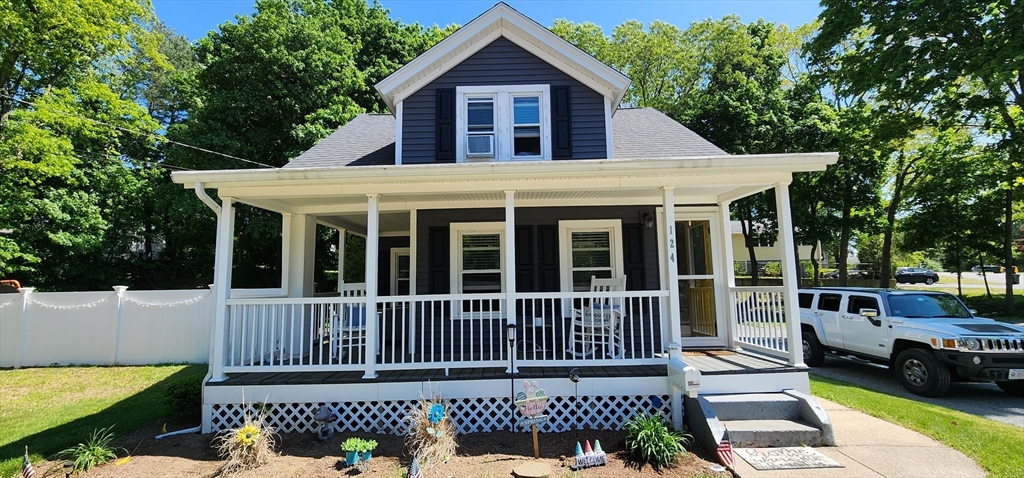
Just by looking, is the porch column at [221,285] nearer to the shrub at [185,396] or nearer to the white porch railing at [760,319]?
the shrub at [185,396]

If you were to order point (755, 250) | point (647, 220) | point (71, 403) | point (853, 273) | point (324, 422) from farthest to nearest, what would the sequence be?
point (853, 273) < point (755, 250) < point (647, 220) < point (71, 403) < point (324, 422)

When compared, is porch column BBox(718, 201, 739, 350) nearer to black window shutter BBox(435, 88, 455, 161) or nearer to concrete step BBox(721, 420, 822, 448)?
concrete step BBox(721, 420, 822, 448)

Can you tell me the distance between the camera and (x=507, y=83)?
740 centimetres

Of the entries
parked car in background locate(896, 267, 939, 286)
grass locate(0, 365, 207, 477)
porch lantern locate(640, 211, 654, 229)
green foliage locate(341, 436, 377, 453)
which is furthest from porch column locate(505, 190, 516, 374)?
parked car in background locate(896, 267, 939, 286)

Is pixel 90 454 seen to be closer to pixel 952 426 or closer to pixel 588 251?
pixel 588 251

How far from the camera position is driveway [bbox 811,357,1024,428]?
231 inches

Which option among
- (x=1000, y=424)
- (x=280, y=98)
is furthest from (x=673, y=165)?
(x=280, y=98)

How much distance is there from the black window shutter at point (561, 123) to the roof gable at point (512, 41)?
1.30 feet

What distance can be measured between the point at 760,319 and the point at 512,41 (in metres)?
5.90

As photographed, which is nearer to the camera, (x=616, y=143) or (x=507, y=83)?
(x=507, y=83)

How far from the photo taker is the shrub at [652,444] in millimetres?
4094

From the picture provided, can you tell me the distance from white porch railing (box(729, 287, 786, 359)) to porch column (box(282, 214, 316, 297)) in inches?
273

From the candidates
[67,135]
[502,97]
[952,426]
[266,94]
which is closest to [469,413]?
[502,97]

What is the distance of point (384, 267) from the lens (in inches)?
470
